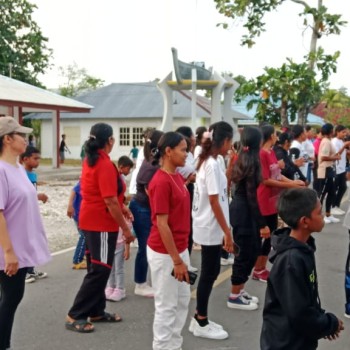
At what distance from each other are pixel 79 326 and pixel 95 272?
50cm

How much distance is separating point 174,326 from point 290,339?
146cm

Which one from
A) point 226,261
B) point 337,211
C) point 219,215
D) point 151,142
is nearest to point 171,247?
point 219,215

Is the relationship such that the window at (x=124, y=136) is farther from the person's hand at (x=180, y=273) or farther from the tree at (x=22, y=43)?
the person's hand at (x=180, y=273)

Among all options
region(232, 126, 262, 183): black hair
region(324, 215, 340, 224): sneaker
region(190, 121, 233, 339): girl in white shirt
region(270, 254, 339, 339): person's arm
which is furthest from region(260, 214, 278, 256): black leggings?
region(324, 215, 340, 224): sneaker

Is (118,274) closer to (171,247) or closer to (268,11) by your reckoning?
(171,247)

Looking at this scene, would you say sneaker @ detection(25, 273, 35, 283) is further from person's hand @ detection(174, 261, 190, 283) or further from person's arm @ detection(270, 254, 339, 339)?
person's arm @ detection(270, 254, 339, 339)

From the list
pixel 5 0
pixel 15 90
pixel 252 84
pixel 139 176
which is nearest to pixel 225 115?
pixel 252 84

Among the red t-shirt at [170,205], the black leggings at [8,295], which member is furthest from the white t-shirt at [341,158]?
the black leggings at [8,295]

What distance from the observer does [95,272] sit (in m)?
4.59

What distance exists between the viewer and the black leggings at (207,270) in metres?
4.42

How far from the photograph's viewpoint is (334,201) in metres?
11.0

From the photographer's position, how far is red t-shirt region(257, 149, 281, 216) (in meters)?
5.83

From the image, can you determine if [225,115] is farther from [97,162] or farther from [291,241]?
[291,241]

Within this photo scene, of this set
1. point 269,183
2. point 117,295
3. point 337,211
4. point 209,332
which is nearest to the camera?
point 209,332
